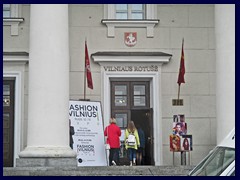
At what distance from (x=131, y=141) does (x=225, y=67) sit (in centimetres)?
320

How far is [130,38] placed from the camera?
635 inches

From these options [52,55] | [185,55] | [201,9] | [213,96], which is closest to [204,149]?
[213,96]

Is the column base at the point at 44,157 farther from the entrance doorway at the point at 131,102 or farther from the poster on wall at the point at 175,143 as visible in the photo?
the entrance doorway at the point at 131,102

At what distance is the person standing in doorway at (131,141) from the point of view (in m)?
14.5

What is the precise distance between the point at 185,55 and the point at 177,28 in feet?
2.83

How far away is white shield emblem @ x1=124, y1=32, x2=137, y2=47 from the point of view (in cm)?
1611

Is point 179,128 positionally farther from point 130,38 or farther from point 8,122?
point 8,122

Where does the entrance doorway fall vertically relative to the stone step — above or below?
above

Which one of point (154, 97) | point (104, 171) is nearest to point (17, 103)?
point (154, 97)

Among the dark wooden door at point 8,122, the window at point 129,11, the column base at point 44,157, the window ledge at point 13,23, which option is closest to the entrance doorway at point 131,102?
the window at point 129,11

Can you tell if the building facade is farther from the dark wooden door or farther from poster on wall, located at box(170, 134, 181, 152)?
poster on wall, located at box(170, 134, 181, 152)

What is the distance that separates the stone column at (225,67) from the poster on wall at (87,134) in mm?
3325

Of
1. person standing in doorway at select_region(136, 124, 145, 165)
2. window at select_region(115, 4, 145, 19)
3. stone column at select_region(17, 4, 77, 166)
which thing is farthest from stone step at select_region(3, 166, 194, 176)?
window at select_region(115, 4, 145, 19)

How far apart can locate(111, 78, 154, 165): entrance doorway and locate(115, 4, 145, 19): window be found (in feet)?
6.50
